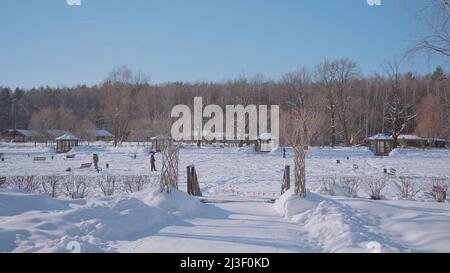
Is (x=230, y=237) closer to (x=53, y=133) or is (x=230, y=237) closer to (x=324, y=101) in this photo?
(x=324, y=101)

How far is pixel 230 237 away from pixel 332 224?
191 centimetres

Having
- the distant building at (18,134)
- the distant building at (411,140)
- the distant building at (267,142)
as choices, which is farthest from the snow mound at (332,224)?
the distant building at (18,134)

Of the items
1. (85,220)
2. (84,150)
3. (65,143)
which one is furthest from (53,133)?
(85,220)

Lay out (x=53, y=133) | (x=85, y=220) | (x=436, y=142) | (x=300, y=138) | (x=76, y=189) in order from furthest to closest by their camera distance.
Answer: (x=53, y=133), (x=436, y=142), (x=76, y=189), (x=300, y=138), (x=85, y=220)

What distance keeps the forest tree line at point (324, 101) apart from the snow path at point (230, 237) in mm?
34894

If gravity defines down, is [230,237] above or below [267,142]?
below

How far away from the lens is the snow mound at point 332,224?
5.10 meters

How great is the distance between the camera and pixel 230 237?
5.74 metres

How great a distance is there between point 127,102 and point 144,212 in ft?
166

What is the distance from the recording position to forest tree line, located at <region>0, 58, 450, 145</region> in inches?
1965

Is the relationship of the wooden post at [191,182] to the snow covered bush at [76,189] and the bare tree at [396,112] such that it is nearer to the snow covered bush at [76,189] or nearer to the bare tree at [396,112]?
the snow covered bush at [76,189]
